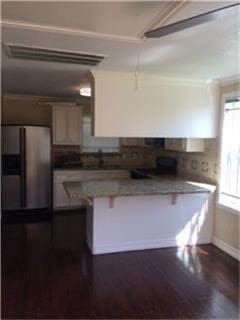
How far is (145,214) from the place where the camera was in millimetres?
4000

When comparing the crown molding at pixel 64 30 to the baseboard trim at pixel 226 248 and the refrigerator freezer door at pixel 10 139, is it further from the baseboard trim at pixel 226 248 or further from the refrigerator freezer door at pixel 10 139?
the refrigerator freezer door at pixel 10 139

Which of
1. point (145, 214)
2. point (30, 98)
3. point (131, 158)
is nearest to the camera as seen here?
point (145, 214)

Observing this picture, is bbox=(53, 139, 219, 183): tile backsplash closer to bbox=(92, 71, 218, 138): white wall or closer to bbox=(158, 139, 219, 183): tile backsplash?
bbox=(158, 139, 219, 183): tile backsplash

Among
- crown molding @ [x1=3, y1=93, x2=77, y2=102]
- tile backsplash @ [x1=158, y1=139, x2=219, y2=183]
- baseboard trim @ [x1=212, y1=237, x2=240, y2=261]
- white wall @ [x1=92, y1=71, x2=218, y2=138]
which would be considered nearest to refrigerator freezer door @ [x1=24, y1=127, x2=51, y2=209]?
crown molding @ [x1=3, y1=93, x2=77, y2=102]

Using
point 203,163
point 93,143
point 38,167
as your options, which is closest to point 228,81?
point 203,163

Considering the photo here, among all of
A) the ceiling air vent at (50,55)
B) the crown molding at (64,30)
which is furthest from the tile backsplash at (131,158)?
the crown molding at (64,30)

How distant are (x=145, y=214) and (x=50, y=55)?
240 cm

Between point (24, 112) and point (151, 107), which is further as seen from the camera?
point (24, 112)

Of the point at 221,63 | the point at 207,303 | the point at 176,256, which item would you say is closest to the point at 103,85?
the point at 221,63

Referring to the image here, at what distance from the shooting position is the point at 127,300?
275cm

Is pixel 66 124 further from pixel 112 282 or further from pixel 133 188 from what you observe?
pixel 112 282

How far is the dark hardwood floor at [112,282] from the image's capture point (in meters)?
2.59

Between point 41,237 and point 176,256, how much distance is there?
2.08 m

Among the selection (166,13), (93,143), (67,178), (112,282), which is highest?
(166,13)
